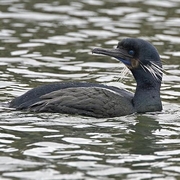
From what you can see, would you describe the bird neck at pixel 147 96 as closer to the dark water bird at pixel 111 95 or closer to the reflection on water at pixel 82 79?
the dark water bird at pixel 111 95

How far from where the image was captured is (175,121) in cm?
1189

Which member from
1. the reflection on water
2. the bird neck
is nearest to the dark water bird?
the bird neck

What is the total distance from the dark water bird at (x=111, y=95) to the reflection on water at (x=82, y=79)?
15 cm

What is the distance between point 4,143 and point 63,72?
4.80 m

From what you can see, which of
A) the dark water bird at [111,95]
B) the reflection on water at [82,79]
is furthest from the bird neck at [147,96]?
the reflection on water at [82,79]

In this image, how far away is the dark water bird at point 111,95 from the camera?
1180cm

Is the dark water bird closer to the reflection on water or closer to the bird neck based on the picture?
the bird neck

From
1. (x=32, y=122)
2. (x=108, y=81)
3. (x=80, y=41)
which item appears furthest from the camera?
(x=80, y=41)

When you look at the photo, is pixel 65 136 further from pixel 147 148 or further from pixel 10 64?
pixel 10 64

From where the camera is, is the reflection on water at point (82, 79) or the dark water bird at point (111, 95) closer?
the reflection on water at point (82, 79)

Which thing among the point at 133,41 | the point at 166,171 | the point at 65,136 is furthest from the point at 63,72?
the point at 166,171

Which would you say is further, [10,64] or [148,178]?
[10,64]

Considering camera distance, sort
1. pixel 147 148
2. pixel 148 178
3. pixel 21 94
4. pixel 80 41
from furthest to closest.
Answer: pixel 80 41, pixel 21 94, pixel 147 148, pixel 148 178

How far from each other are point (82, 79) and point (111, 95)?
A: 9.14 feet
